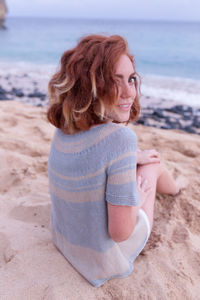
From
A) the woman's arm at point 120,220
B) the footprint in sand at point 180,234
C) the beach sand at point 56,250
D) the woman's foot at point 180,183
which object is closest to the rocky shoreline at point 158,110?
the beach sand at point 56,250

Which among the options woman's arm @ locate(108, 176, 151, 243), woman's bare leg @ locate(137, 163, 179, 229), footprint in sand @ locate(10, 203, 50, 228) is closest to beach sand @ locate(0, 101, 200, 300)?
footprint in sand @ locate(10, 203, 50, 228)

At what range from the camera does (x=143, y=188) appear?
5.92 ft

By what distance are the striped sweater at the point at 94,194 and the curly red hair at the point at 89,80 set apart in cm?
8

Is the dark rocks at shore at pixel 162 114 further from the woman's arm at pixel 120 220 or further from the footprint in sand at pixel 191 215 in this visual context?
the woman's arm at pixel 120 220

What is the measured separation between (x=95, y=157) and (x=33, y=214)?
1.15m

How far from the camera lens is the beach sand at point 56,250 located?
5.21 ft

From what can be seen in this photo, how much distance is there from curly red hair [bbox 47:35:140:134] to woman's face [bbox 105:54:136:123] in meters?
0.04

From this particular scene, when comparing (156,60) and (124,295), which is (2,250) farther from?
(156,60)

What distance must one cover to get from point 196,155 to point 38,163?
6.08 ft

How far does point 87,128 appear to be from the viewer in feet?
4.53

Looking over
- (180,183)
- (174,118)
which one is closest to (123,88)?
(180,183)

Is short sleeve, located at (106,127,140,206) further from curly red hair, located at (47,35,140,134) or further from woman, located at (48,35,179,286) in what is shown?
curly red hair, located at (47,35,140,134)

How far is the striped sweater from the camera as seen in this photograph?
1.32 m

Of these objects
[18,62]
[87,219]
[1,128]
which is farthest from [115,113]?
[18,62]
